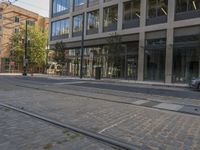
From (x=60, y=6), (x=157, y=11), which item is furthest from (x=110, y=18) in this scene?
(x=60, y=6)

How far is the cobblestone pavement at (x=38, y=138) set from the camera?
4.50 meters

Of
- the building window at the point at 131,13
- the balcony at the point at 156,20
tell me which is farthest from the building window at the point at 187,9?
the building window at the point at 131,13

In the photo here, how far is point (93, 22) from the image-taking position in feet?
121

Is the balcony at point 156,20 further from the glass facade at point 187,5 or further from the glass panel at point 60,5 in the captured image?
the glass panel at point 60,5

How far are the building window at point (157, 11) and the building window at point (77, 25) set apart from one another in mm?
13438

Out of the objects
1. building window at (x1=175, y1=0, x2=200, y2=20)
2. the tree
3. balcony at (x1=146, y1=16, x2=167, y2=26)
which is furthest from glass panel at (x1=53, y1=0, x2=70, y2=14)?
building window at (x1=175, y1=0, x2=200, y2=20)

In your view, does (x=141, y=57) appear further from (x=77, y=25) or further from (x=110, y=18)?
(x=77, y=25)

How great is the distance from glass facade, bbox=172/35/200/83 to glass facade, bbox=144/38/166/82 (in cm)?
160

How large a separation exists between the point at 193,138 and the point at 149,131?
3.40 feet

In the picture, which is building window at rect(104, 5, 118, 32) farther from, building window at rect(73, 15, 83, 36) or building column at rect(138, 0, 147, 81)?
building window at rect(73, 15, 83, 36)

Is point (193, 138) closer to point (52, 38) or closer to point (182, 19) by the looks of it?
point (182, 19)

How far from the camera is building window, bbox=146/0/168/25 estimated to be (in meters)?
27.7

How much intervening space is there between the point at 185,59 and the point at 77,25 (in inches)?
803

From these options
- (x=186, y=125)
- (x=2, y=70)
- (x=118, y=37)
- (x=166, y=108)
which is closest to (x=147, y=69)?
(x=118, y=37)
